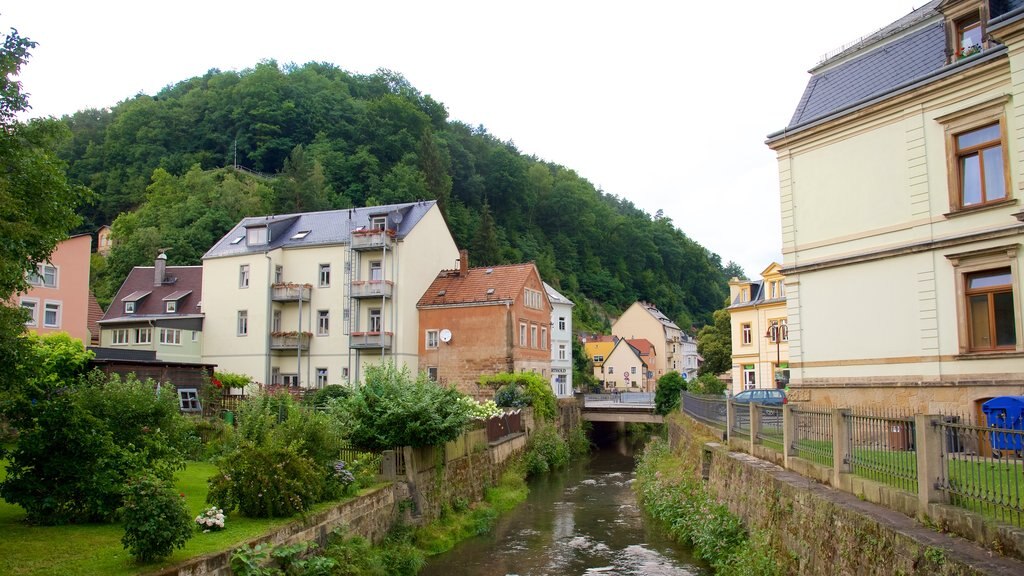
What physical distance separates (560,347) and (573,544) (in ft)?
109

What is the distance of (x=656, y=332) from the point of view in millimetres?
90562

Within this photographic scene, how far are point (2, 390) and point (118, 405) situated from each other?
6.79 ft

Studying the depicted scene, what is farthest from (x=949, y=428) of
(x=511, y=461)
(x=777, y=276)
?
(x=777, y=276)

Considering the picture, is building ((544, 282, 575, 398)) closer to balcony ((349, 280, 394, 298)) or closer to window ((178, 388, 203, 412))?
balcony ((349, 280, 394, 298))

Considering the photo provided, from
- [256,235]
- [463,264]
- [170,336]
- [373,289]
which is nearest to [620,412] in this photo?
[463,264]

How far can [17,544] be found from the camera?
10.7m

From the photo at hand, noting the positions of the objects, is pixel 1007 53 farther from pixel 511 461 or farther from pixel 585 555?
pixel 511 461

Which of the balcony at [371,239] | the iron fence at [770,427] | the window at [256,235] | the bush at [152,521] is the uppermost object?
the window at [256,235]

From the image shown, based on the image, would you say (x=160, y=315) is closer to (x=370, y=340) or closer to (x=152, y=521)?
(x=370, y=340)

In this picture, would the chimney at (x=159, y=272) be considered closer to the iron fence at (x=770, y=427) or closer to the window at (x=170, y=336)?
the window at (x=170, y=336)

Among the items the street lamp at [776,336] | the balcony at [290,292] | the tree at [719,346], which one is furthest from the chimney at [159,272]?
the tree at [719,346]

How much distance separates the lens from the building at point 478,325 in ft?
135

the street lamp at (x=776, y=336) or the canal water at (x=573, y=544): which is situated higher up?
the street lamp at (x=776, y=336)

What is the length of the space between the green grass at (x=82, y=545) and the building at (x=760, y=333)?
40884 millimetres
